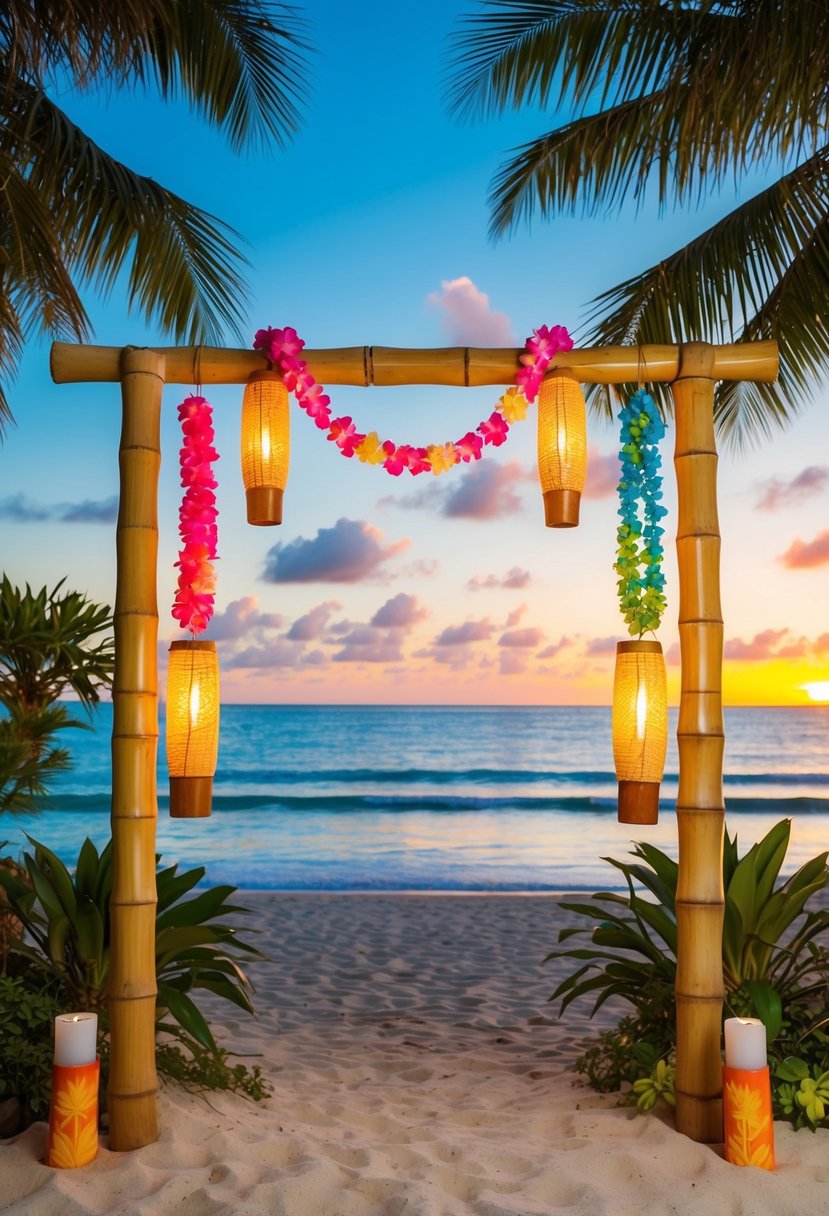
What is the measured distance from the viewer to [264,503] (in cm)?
305

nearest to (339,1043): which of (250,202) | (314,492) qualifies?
(250,202)

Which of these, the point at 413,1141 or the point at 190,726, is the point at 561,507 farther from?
the point at 413,1141

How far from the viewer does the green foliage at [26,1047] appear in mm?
2877

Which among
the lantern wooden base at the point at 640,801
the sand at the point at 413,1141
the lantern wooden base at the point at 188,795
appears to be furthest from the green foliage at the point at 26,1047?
the lantern wooden base at the point at 640,801

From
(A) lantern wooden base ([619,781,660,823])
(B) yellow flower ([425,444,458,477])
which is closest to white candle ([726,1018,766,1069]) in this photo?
(A) lantern wooden base ([619,781,660,823])

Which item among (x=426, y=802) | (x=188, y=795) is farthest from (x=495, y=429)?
(x=426, y=802)

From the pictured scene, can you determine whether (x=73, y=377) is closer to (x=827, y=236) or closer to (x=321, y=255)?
(x=827, y=236)

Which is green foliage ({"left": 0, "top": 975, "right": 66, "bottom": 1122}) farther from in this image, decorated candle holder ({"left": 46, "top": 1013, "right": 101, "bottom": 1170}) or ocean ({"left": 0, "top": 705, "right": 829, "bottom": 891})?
ocean ({"left": 0, "top": 705, "right": 829, "bottom": 891})

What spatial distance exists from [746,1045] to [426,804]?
1497 centimetres

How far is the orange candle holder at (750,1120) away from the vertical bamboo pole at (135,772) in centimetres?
155

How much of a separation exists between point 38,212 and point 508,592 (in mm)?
18354

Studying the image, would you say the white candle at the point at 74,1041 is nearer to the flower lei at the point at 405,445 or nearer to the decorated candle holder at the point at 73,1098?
the decorated candle holder at the point at 73,1098

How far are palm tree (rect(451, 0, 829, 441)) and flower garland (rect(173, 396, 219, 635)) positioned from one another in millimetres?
2641

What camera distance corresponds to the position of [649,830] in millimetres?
14719
